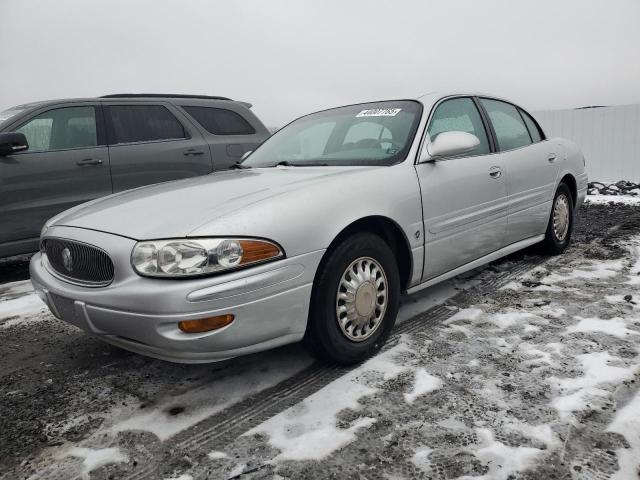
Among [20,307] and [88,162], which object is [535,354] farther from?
[88,162]

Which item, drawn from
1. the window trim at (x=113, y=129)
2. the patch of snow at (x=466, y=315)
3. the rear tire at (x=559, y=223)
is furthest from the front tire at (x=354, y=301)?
the window trim at (x=113, y=129)

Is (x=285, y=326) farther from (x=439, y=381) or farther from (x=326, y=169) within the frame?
(x=326, y=169)

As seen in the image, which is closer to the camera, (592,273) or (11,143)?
(592,273)

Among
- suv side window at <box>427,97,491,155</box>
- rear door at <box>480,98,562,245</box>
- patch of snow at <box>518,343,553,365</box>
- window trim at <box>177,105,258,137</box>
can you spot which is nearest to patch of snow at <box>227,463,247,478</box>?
patch of snow at <box>518,343,553,365</box>

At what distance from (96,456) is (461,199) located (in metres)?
2.48

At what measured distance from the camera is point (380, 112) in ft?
11.5

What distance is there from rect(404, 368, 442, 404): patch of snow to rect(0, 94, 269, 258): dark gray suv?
3.76 m

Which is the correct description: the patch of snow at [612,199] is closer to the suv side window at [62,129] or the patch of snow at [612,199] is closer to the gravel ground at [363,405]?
the gravel ground at [363,405]

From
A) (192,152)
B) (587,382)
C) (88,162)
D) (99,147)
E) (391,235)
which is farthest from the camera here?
(192,152)

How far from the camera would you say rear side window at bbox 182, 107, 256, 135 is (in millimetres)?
5879

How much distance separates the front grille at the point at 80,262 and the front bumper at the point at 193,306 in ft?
0.14

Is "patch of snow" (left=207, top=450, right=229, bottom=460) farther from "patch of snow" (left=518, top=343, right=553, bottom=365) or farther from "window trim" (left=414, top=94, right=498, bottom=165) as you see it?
"window trim" (left=414, top=94, right=498, bottom=165)

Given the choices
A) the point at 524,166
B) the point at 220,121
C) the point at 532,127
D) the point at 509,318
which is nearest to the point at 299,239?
the point at 509,318

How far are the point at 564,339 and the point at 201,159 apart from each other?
4.08 meters
